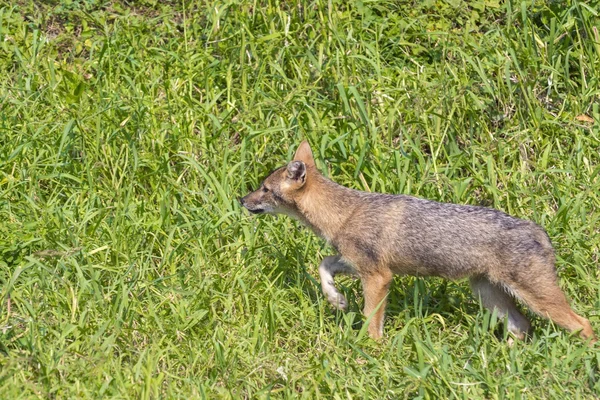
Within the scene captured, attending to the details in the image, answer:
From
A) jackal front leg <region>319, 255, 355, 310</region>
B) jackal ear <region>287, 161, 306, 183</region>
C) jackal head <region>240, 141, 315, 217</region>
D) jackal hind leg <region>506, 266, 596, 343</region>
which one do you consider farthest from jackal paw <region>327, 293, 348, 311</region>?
jackal hind leg <region>506, 266, 596, 343</region>

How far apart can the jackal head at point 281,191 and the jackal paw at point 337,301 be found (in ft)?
2.57

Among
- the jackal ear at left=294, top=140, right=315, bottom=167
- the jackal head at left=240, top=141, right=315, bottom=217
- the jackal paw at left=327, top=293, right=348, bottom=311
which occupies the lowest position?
the jackal paw at left=327, top=293, right=348, bottom=311

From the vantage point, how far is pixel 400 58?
33.2 ft

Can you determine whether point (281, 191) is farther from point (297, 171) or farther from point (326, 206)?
point (326, 206)

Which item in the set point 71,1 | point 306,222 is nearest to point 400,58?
point 306,222

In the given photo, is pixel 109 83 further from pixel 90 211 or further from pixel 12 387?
pixel 12 387

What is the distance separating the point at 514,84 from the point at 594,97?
0.74m

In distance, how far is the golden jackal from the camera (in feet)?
23.7

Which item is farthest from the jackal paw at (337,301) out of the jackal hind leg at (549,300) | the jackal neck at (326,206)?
the jackal hind leg at (549,300)

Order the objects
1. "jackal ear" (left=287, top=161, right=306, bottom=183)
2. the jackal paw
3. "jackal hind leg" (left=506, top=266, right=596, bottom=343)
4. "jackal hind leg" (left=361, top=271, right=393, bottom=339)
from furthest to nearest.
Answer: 1. "jackal ear" (left=287, top=161, right=306, bottom=183)
2. the jackal paw
3. "jackal hind leg" (left=361, top=271, right=393, bottom=339)
4. "jackal hind leg" (left=506, top=266, right=596, bottom=343)

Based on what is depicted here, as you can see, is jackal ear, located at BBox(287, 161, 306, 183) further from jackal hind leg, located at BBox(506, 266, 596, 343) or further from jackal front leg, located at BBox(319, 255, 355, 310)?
jackal hind leg, located at BBox(506, 266, 596, 343)

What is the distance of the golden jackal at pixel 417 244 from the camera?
7.21 meters

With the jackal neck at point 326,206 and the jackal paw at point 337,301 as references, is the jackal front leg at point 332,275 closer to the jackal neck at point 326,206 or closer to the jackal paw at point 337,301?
the jackal paw at point 337,301

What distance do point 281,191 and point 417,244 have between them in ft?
3.85
